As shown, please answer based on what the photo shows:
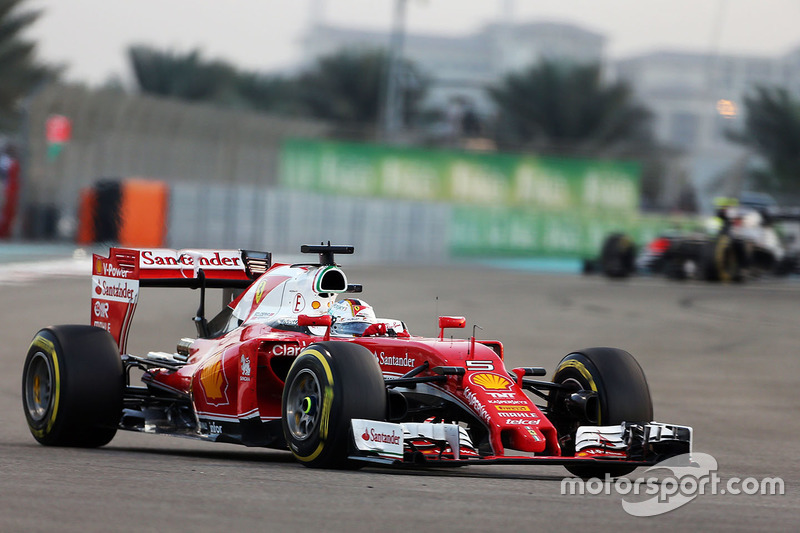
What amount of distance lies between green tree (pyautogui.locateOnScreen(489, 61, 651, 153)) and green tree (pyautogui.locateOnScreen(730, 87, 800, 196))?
5.45m

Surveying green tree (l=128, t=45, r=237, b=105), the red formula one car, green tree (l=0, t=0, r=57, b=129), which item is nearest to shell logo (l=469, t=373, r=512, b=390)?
the red formula one car

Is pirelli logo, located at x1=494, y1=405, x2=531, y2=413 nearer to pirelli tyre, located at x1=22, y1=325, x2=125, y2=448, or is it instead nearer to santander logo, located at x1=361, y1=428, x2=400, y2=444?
santander logo, located at x1=361, y1=428, x2=400, y2=444

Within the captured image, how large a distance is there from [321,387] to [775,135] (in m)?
58.8

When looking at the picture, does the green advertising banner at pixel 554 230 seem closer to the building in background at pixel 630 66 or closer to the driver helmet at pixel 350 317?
the driver helmet at pixel 350 317

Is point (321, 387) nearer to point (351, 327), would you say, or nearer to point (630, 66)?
point (351, 327)

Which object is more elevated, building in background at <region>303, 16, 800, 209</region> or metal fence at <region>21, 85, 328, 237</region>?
building in background at <region>303, 16, 800, 209</region>

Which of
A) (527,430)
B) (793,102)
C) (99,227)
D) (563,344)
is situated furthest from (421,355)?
(793,102)

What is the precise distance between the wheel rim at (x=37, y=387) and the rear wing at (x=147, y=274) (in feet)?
3.50

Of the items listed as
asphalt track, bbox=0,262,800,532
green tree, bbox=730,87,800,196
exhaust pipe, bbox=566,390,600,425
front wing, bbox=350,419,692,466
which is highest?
green tree, bbox=730,87,800,196

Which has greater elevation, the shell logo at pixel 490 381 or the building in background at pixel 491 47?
the building in background at pixel 491 47

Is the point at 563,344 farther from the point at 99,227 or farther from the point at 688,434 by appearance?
the point at 99,227

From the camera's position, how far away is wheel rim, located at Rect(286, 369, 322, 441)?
792 centimetres

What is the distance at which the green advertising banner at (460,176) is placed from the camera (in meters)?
40.8

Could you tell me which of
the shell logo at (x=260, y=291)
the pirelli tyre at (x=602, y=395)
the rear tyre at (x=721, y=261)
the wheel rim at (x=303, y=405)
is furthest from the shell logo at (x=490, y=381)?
the rear tyre at (x=721, y=261)
